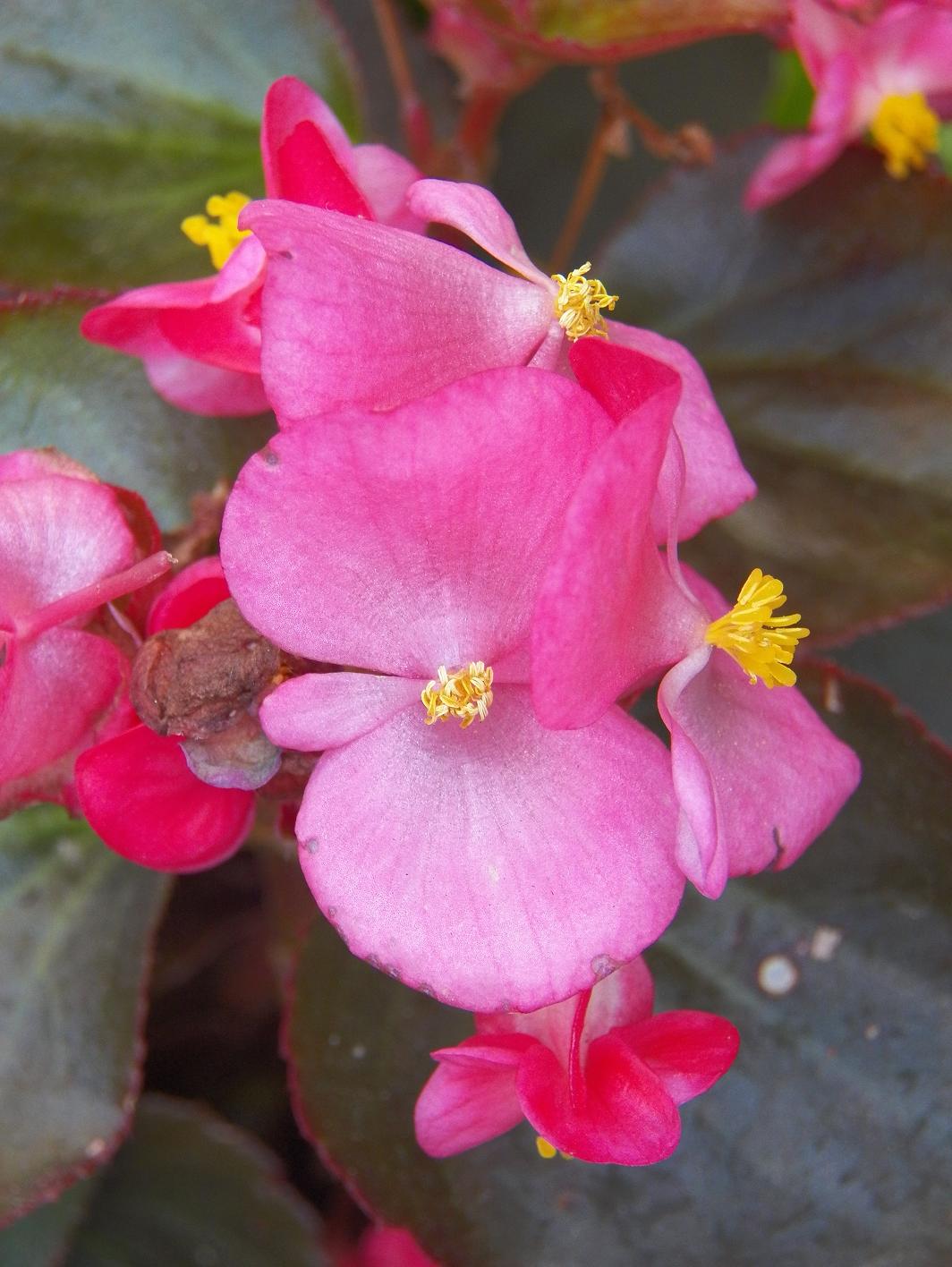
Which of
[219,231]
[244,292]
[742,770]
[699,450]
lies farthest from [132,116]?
[742,770]

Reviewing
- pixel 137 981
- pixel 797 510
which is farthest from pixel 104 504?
pixel 797 510

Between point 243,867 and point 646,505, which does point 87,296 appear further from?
point 243,867

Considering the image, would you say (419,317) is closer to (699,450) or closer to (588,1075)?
(699,450)

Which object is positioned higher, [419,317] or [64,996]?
[419,317]

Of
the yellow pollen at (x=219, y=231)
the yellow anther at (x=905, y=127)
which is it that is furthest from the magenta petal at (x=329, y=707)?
the yellow anther at (x=905, y=127)

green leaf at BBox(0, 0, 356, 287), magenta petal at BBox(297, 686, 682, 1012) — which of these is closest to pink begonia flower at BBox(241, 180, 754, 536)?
magenta petal at BBox(297, 686, 682, 1012)

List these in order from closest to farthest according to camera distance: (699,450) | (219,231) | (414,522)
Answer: (414,522)
(699,450)
(219,231)

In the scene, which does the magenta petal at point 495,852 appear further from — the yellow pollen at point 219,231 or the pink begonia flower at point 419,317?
the yellow pollen at point 219,231
